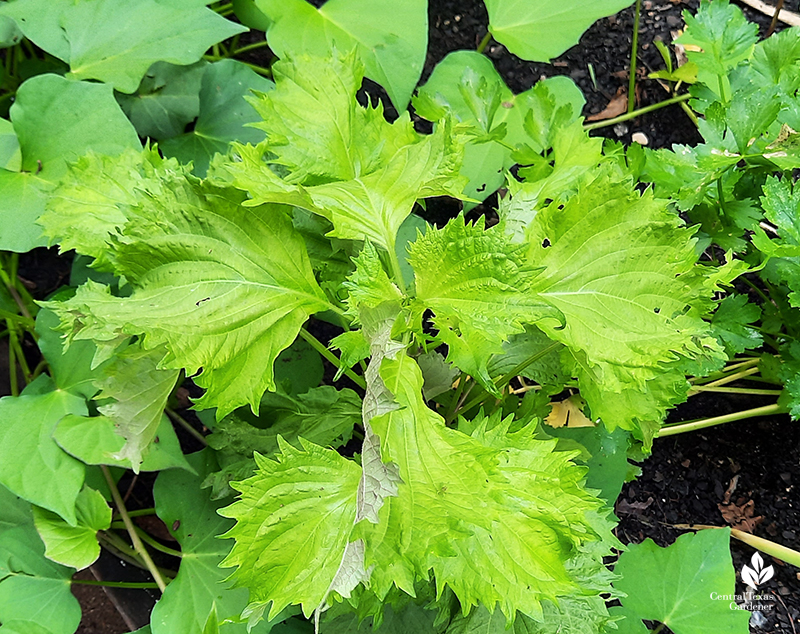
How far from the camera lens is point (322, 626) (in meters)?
0.81

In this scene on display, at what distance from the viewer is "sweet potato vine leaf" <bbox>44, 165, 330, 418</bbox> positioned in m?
0.58

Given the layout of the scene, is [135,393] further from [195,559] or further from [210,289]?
[195,559]

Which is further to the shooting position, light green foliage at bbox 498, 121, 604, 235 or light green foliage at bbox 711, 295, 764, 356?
light green foliage at bbox 711, 295, 764, 356

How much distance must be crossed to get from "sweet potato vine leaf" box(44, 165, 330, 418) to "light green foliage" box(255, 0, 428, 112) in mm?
408

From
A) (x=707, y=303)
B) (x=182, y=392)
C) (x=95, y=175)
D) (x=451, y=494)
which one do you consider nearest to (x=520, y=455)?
(x=451, y=494)

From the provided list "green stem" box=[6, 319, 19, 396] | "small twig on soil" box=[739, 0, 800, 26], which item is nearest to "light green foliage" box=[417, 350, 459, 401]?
"green stem" box=[6, 319, 19, 396]

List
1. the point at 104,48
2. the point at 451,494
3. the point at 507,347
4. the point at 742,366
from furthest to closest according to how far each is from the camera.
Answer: the point at 742,366 → the point at 104,48 → the point at 507,347 → the point at 451,494

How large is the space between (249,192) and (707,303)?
46cm

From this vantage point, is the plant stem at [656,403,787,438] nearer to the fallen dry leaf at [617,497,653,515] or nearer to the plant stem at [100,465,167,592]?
the fallen dry leaf at [617,497,653,515]

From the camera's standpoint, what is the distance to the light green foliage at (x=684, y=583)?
33.8 inches

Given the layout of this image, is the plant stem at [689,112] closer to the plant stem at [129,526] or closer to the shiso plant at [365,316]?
the shiso plant at [365,316]

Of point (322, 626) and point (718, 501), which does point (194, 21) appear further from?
point (718, 501)

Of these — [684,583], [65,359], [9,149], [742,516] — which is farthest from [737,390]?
[9,149]

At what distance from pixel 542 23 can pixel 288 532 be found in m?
0.90
